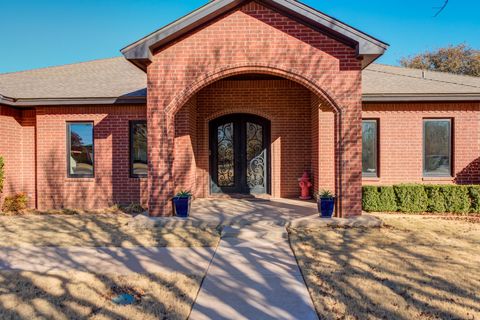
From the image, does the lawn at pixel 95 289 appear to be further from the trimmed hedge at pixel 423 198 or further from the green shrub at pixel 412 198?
the green shrub at pixel 412 198

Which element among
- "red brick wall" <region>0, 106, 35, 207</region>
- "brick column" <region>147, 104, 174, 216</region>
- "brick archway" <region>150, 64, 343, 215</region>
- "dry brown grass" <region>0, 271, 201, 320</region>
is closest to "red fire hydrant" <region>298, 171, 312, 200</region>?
"brick archway" <region>150, 64, 343, 215</region>

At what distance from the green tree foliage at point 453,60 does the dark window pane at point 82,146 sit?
A: 108 ft

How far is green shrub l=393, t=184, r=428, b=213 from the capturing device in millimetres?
9461

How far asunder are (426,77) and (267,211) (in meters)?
8.21

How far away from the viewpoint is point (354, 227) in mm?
7625

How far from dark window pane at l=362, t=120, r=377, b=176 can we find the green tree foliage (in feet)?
88.7

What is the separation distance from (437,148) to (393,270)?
7085mm

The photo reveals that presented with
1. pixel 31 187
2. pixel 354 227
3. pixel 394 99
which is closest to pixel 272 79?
pixel 394 99

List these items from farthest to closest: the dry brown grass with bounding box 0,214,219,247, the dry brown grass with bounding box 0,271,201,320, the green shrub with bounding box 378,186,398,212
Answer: the green shrub with bounding box 378,186,398,212 → the dry brown grass with bounding box 0,214,219,247 → the dry brown grass with bounding box 0,271,201,320

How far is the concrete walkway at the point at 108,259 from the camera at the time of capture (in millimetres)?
5145

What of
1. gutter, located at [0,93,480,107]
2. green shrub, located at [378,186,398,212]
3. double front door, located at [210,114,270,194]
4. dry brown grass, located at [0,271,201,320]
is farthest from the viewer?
double front door, located at [210,114,270,194]

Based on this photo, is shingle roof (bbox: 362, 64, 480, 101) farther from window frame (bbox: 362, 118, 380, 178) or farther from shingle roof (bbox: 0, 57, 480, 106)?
window frame (bbox: 362, 118, 380, 178)

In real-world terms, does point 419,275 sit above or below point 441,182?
below

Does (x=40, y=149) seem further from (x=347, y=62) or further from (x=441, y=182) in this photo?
(x=441, y=182)
